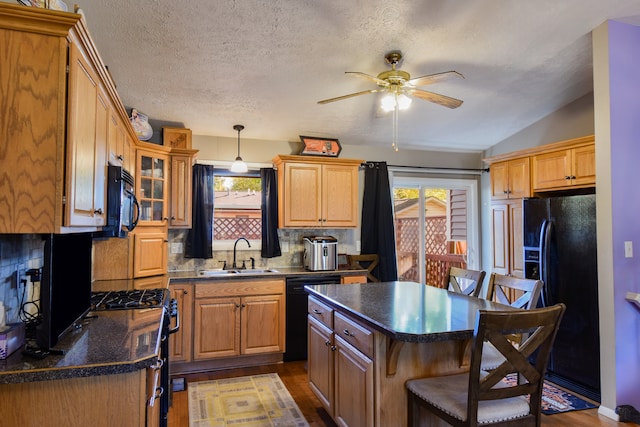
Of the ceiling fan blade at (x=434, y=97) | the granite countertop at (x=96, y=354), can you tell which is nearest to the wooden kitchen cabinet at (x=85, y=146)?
the granite countertop at (x=96, y=354)

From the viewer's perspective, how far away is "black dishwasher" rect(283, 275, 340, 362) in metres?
4.01

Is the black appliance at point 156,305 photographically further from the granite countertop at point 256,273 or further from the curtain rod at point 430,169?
the curtain rod at point 430,169

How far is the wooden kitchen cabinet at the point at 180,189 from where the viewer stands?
3.93 metres

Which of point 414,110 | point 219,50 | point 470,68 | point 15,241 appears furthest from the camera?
point 414,110

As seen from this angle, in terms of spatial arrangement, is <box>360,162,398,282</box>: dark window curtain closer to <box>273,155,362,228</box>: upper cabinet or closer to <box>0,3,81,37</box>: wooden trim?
<box>273,155,362,228</box>: upper cabinet

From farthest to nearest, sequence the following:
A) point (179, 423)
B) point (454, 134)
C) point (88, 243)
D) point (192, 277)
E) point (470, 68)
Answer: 1. point (454, 134)
2. point (192, 277)
3. point (470, 68)
4. point (179, 423)
5. point (88, 243)

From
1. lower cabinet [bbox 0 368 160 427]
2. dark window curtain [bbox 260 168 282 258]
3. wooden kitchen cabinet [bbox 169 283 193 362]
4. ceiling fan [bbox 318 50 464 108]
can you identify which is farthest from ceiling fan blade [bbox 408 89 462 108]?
wooden kitchen cabinet [bbox 169 283 193 362]

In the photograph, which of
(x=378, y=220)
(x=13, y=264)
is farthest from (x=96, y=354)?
(x=378, y=220)

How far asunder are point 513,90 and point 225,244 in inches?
130

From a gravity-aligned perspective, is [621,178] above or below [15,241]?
above

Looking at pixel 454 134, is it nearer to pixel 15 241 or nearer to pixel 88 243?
pixel 88 243

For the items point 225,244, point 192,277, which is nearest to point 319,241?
point 225,244

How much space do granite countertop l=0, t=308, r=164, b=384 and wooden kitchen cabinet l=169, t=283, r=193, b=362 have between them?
170cm

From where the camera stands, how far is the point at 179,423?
2.77m
